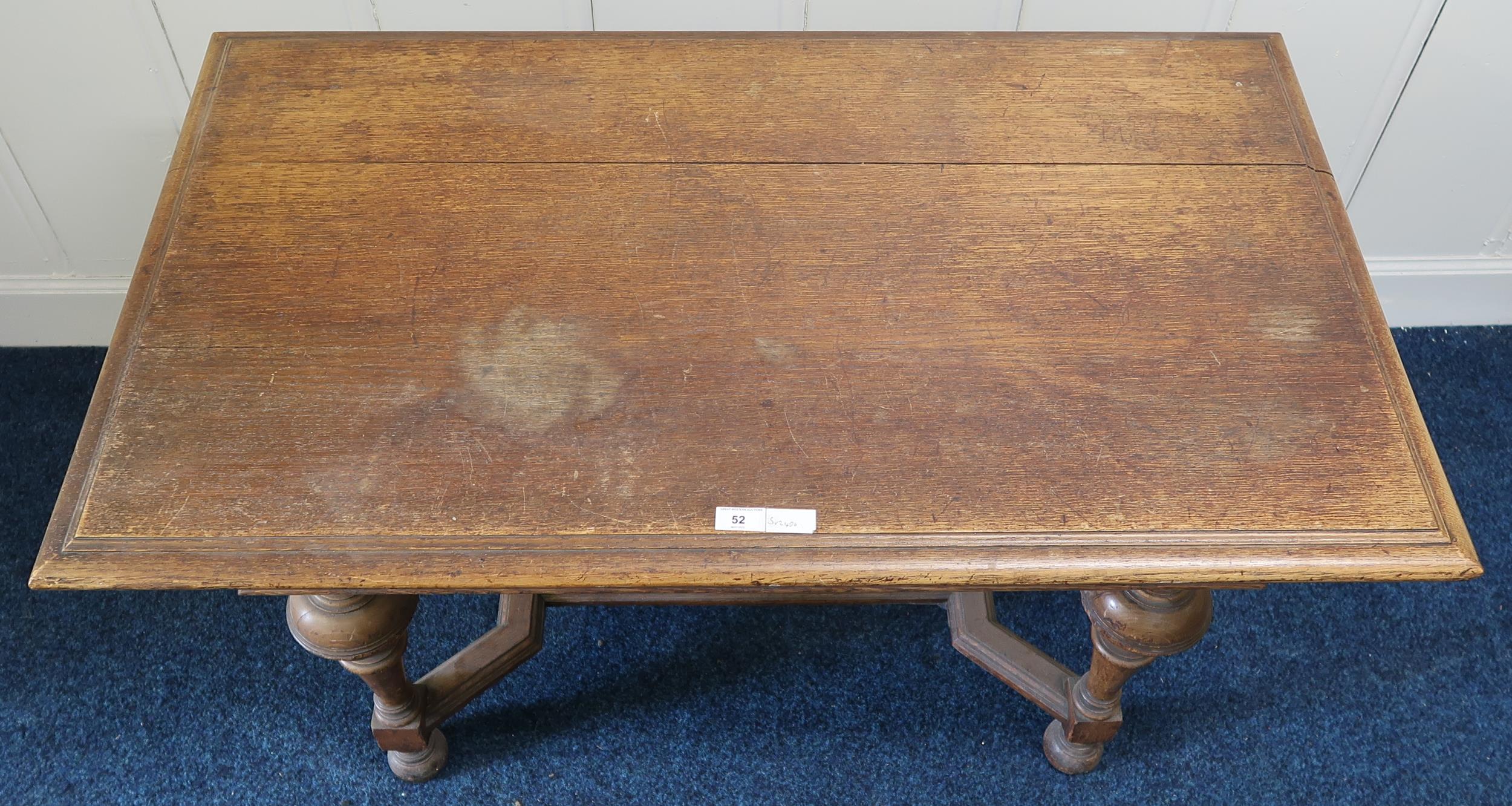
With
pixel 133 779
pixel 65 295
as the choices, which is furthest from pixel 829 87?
pixel 65 295

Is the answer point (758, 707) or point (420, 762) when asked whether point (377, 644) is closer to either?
point (420, 762)

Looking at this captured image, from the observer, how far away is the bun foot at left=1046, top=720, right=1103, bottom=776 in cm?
144

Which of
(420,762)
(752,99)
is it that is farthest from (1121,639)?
(420,762)

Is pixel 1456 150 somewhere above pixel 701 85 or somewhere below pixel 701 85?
below

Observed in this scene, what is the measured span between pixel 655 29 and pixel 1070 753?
3.62ft

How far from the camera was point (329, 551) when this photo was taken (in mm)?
886

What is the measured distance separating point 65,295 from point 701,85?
123 centimetres

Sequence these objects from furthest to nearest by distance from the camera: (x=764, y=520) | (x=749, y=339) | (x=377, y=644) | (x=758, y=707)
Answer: (x=758, y=707) < (x=377, y=644) < (x=749, y=339) < (x=764, y=520)

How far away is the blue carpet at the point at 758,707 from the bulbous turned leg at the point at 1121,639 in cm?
14

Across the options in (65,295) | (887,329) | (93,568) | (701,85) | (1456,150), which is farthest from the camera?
(65,295)

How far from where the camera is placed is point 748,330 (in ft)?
3.36

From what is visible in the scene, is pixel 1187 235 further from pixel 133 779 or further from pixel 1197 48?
pixel 133 779

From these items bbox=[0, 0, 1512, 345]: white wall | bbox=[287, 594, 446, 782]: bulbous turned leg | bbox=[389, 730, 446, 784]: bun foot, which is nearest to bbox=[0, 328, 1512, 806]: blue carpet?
bbox=[389, 730, 446, 784]: bun foot

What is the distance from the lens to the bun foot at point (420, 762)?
4.66 ft
